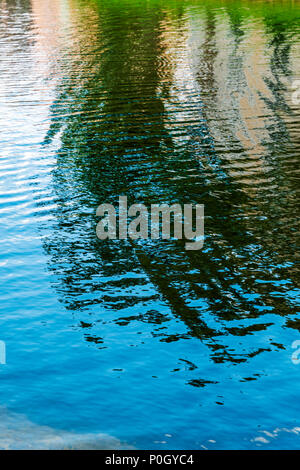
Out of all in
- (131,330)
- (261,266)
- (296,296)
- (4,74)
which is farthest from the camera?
(4,74)

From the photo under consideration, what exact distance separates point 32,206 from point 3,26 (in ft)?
125

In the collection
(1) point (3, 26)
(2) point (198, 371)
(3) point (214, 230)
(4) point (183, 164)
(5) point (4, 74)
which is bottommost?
(2) point (198, 371)

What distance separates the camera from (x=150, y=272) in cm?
1104

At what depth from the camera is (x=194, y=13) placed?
165 feet

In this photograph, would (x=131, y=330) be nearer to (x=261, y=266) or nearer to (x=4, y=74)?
(x=261, y=266)

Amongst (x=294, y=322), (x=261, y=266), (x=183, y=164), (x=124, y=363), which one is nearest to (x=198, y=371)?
(x=124, y=363)

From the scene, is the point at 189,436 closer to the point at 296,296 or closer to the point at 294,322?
the point at 294,322

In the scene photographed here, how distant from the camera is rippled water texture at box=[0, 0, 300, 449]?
7.97m

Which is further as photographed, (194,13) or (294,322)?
(194,13)

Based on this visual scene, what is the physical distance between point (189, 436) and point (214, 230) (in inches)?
221

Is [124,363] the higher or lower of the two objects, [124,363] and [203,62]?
the lower

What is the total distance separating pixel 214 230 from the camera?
12.6m

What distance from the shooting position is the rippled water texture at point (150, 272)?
26.1 ft

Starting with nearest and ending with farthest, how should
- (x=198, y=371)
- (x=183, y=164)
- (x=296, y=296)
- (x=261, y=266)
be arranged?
(x=198, y=371) → (x=296, y=296) → (x=261, y=266) → (x=183, y=164)
